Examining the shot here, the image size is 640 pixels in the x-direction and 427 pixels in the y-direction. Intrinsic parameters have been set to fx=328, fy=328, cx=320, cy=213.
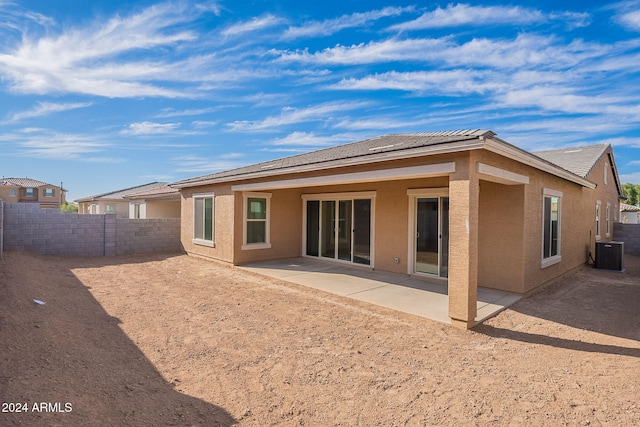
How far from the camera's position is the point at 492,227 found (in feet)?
24.6

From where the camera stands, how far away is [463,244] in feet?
16.6

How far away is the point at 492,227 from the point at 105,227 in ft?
41.7

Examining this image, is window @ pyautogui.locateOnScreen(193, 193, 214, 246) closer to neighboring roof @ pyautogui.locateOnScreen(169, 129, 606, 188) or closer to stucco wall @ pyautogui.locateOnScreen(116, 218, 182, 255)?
stucco wall @ pyautogui.locateOnScreen(116, 218, 182, 255)

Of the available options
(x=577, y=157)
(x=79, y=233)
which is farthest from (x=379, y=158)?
(x=577, y=157)

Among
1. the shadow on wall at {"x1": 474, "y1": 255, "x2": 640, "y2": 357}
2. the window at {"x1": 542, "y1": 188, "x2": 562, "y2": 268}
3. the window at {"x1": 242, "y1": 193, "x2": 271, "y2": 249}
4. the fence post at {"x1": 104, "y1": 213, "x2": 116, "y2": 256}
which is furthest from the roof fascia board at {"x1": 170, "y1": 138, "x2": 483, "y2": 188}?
the fence post at {"x1": 104, "y1": 213, "x2": 116, "y2": 256}

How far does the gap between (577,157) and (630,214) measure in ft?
88.6

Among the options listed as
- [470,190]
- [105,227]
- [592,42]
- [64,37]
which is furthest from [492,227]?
[105,227]

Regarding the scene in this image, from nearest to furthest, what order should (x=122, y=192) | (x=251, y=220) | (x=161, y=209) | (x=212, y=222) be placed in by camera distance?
(x=251, y=220), (x=212, y=222), (x=161, y=209), (x=122, y=192)

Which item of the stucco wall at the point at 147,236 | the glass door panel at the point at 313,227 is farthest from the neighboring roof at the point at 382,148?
the glass door panel at the point at 313,227

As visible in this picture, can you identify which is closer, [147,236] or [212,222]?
[212,222]

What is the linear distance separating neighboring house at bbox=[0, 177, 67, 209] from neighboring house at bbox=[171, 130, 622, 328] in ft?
165

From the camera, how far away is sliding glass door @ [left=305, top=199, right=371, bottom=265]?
998cm

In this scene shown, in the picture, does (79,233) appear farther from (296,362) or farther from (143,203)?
(296,362)

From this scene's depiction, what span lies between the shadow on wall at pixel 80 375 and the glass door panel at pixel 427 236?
6.58 meters
